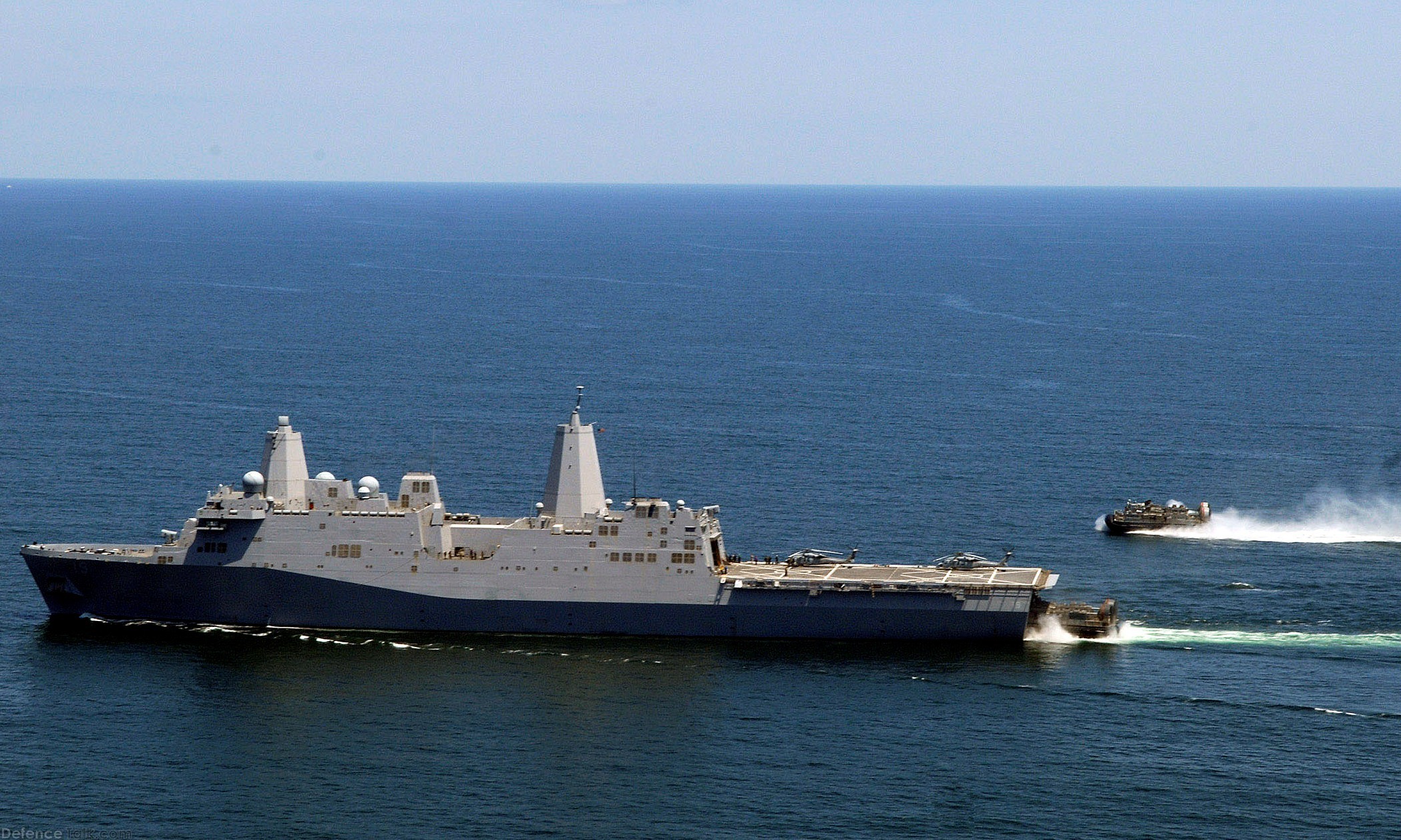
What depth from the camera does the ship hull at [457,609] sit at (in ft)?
244

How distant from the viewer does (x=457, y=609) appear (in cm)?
7531

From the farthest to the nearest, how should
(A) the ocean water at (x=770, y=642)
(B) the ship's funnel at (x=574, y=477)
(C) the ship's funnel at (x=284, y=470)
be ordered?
(C) the ship's funnel at (x=284, y=470), (B) the ship's funnel at (x=574, y=477), (A) the ocean water at (x=770, y=642)

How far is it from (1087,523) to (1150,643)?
2104 centimetres

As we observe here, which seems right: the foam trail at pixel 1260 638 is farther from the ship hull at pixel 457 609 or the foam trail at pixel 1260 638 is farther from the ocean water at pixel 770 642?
the ship hull at pixel 457 609

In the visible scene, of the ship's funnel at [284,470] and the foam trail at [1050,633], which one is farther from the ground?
the ship's funnel at [284,470]

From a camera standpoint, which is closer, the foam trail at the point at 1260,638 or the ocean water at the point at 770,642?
the ocean water at the point at 770,642

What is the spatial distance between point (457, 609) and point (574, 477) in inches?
296

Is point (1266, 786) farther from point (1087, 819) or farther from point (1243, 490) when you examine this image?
point (1243, 490)

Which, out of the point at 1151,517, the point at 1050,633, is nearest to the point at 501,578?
the point at 1050,633

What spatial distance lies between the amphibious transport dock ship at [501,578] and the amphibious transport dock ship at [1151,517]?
52.8ft

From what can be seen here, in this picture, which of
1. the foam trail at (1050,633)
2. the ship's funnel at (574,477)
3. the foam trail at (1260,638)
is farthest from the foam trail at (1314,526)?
the ship's funnel at (574,477)

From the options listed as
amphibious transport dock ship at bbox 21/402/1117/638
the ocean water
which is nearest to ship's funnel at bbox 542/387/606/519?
amphibious transport dock ship at bbox 21/402/1117/638

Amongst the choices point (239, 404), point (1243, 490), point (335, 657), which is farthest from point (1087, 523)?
point (239, 404)

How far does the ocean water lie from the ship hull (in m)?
1.02
